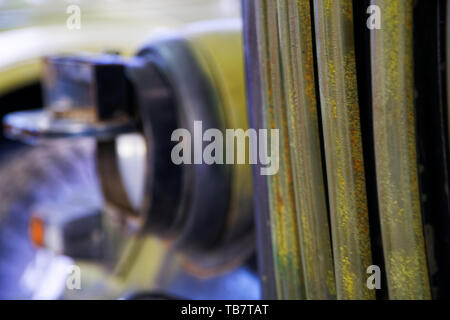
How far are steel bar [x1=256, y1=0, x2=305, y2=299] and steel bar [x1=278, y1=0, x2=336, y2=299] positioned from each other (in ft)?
0.05

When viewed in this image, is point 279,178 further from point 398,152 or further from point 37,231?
point 37,231

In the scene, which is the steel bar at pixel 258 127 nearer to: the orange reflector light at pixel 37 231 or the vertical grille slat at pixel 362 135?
the vertical grille slat at pixel 362 135

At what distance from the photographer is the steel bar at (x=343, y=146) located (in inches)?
18.6

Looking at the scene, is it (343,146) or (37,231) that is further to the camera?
(37,231)

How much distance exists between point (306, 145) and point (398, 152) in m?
0.09

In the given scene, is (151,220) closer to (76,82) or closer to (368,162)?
(76,82)

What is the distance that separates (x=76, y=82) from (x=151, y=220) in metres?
0.25

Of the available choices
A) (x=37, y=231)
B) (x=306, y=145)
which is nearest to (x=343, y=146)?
(x=306, y=145)

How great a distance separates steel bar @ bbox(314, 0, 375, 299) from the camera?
1.55ft

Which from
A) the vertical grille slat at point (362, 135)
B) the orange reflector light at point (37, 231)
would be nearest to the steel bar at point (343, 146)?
the vertical grille slat at point (362, 135)

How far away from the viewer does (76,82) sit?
0.87 m

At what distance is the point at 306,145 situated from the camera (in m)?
0.52

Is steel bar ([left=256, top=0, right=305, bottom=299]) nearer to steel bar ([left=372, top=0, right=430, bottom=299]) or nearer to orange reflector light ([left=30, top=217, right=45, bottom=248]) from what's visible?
steel bar ([left=372, top=0, right=430, bottom=299])
